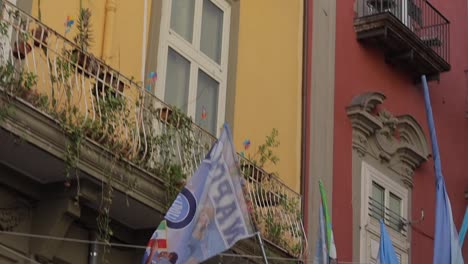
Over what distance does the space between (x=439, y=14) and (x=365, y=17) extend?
2.05 metres

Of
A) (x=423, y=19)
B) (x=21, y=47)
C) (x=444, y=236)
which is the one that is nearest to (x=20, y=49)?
(x=21, y=47)

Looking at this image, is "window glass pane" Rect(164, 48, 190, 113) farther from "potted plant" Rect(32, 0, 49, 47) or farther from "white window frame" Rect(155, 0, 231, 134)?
"potted plant" Rect(32, 0, 49, 47)

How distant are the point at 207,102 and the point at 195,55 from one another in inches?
20.2

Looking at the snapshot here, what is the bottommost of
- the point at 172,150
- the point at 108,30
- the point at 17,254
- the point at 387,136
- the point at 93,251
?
the point at 17,254

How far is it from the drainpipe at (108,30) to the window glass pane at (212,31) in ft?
5.76

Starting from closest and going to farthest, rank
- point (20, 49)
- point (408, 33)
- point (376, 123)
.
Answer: point (20, 49) < point (376, 123) < point (408, 33)

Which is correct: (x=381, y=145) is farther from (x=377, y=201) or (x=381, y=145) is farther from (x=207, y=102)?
(x=207, y=102)

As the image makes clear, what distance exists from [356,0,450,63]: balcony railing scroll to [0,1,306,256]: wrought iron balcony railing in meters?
4.77

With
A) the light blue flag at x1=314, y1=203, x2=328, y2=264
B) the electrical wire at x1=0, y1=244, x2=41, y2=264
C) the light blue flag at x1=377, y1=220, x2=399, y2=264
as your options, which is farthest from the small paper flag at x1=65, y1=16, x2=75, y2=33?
the light blue flag at x1=377, y1=220, x2=399, y2=264

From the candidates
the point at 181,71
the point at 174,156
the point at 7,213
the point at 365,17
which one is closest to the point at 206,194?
the point at 174,156

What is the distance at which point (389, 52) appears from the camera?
15641 millimetres

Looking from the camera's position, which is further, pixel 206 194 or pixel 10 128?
pixel 206 194

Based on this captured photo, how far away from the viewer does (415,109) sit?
Result: 16.2 metres

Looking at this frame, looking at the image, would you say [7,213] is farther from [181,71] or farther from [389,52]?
[389,52]
